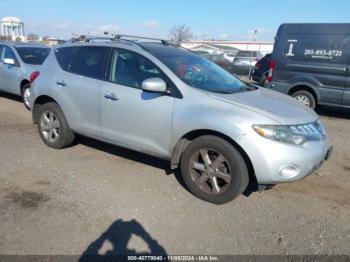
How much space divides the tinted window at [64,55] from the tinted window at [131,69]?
0.95m

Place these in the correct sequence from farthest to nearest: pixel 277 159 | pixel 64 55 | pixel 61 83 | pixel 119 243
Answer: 1. pixel 64 55
2. pixel 61 83
3. pixel 277 159
4. pixel 119 243

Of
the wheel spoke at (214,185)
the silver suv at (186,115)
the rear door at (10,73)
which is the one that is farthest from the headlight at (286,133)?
the rear door at (10,73)

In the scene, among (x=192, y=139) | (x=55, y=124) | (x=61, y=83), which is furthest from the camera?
(x=55, y=124)

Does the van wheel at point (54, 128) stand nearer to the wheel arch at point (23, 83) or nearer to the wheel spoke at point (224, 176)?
the wheel spoke at point (224, 176)

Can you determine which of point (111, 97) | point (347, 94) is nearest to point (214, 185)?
point (111, 97)

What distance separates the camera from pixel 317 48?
8.87 m

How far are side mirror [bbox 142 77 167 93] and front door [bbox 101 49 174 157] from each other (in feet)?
0.45

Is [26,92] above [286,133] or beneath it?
beneath

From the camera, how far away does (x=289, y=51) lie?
9289 millimetres

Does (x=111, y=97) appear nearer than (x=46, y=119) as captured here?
Yes

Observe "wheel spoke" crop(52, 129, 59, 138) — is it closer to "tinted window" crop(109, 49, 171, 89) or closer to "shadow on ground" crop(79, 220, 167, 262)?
"tinted window" crop(109, 49, 171, 89)

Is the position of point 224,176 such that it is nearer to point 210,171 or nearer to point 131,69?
point 210,171

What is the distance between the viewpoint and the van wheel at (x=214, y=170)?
386 cm

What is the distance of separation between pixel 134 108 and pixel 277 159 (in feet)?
6.03
